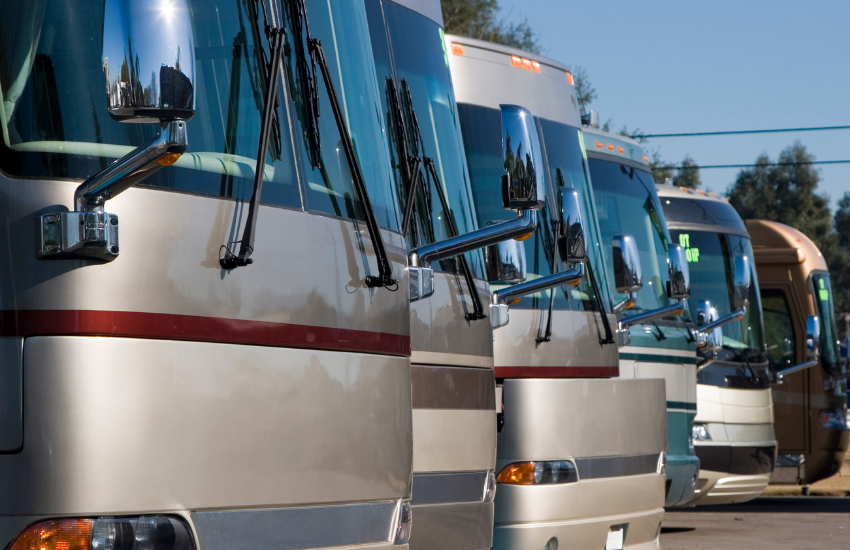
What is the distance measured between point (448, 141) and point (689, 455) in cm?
543

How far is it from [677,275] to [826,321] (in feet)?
22.6

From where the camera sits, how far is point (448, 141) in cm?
585

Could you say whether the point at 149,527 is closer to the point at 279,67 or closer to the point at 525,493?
the point at 279,67

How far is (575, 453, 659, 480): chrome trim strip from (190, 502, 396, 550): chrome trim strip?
3.14 m

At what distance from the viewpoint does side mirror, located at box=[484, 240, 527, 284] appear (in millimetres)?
6098

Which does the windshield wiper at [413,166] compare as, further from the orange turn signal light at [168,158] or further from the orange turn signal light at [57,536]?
the orange turn signal light at [57,536]

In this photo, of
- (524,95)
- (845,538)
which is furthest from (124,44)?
(845,538)

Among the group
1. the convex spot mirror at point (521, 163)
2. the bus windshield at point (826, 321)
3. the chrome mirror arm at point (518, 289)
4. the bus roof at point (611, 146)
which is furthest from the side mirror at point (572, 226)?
the bus windshield at point (826, 321)

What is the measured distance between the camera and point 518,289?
6.30 meters

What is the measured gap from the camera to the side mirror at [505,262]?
6.10m

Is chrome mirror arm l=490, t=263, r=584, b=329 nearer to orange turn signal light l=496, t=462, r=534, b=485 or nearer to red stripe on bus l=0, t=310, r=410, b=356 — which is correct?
→ orange turn signal light l=496, t=462, r=534, b=485

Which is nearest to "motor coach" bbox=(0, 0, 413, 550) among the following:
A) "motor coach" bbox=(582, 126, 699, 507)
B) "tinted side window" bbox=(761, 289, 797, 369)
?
"motor coach" bbox=(582, 126, 699, 507)

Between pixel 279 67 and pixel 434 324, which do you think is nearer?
pixel 279 67

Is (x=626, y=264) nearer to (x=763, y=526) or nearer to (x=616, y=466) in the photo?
(x=616, y=466)
